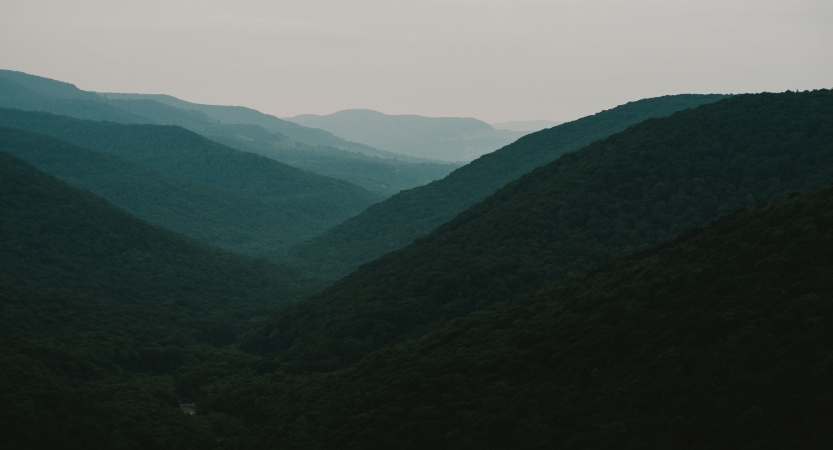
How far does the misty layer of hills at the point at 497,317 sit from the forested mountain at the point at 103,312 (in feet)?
0.84

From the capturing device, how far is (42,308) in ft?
183

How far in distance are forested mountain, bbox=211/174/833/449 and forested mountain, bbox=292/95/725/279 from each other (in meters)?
62.3

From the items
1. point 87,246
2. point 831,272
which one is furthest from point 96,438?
point 87,246

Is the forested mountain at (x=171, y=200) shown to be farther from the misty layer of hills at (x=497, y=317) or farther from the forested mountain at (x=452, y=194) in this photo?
the misty layer of hills at (x=497, y=317)

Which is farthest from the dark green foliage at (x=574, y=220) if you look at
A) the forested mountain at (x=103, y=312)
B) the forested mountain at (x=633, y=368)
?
the forested mountain at (x=103, y=312)

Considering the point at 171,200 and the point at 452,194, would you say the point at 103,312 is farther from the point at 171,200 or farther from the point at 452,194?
the point at 171,200

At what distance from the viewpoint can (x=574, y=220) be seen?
61.7m

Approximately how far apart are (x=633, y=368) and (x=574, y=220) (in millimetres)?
33523

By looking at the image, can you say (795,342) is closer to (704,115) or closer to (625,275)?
(625,275)

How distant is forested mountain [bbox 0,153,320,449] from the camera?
36.2 meters

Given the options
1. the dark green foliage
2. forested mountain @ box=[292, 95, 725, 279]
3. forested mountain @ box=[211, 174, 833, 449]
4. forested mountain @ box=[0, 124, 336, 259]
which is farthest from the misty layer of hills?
forested mountain @ box=[0, 124, 336, 259]

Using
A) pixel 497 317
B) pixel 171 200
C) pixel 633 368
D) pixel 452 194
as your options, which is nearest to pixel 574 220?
pixel 497 317

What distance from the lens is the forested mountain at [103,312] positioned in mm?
36219

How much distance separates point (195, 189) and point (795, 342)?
15194 centimetres
